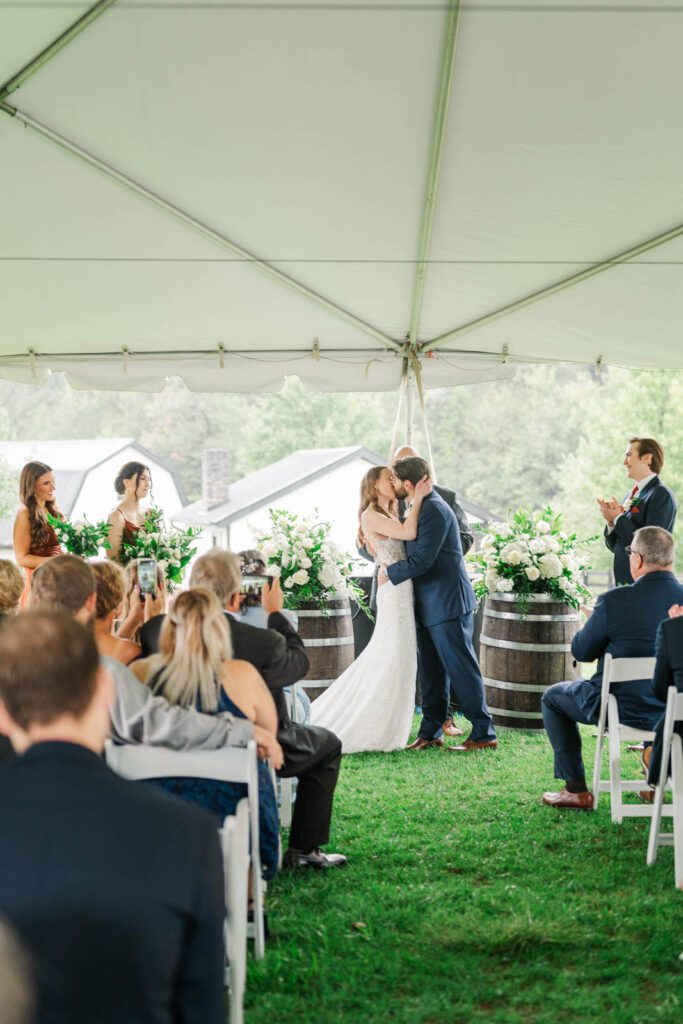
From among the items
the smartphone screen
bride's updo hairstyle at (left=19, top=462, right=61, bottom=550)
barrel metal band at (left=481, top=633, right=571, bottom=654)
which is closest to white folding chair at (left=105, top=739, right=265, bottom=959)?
the smartphone screen

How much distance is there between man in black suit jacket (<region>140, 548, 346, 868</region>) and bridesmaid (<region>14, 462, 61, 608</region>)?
2.81 metres

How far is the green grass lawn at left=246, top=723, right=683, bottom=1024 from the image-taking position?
3.27m

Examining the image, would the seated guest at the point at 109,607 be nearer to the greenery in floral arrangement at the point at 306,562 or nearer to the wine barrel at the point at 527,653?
the greenery in floral arrangement at the point at 306,562

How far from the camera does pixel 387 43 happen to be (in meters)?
4.39

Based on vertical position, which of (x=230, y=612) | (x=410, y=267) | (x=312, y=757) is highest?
(x=410, y=267)

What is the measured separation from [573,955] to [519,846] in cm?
119

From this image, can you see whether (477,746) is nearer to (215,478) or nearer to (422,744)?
(422,744)

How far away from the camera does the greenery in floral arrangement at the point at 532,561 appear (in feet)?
23.2

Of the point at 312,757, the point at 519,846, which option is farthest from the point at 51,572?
the point at 519,846

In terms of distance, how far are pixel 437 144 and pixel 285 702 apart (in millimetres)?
2741

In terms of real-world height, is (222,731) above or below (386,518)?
below

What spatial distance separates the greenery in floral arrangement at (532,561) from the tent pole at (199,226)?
176 cm

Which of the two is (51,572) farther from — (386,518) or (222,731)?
(386,518)

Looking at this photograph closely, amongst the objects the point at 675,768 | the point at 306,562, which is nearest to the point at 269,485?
the point at 306,562
